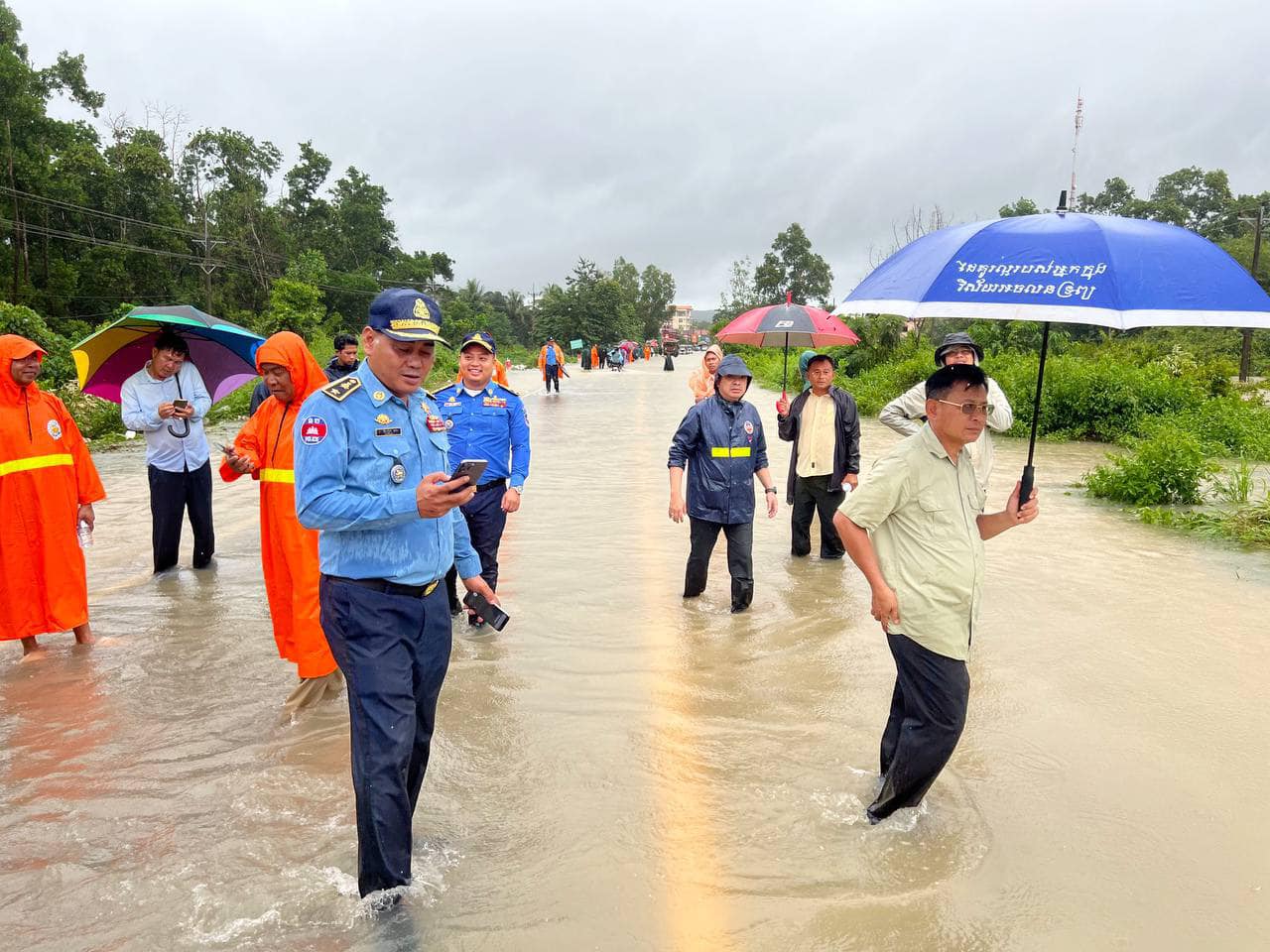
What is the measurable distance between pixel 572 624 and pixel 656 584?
118 cm

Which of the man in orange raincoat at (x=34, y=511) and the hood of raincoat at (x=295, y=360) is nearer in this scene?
the hood of raincoat at (x=295, y=360)

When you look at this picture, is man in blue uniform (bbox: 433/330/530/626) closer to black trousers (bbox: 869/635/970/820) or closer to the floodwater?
the floodwater

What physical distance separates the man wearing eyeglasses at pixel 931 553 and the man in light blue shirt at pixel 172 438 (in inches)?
221

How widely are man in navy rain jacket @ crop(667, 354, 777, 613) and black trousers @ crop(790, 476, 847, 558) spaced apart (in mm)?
1390

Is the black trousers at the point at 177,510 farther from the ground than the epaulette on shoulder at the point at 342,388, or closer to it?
closer to it

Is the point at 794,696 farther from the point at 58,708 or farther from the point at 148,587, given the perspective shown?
the point at 148,587

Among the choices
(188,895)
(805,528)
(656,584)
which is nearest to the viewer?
(188,895)

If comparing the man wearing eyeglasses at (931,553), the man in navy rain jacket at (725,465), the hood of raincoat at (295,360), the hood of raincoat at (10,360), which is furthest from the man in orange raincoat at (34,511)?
the man wearing eyeglasses at (931,553)

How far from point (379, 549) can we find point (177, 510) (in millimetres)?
5391

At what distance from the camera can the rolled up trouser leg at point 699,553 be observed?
6.20 metres

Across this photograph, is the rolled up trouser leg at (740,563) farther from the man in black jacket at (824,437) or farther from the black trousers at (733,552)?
the man in black jacket at (824,437)

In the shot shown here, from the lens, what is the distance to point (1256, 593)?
668 cm

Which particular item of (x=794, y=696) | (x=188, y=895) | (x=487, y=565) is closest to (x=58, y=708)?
(x=188, y=895)

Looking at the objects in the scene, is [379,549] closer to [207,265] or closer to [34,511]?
[34,511]
